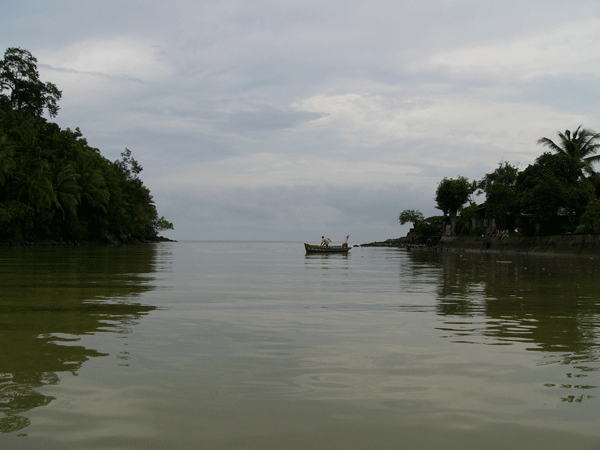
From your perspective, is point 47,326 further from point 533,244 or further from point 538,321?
point 533,244

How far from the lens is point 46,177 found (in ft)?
208

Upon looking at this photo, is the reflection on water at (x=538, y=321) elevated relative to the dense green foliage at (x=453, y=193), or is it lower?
lower

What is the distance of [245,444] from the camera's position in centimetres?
392

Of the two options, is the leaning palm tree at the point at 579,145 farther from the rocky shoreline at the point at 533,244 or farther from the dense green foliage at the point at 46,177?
the dense green foliage at the point at 46,177

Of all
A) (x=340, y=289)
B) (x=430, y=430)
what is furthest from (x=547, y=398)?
(x=340, y=289)

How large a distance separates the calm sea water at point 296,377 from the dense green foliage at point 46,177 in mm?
54049

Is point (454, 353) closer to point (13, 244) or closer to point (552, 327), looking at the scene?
point (552, 327)

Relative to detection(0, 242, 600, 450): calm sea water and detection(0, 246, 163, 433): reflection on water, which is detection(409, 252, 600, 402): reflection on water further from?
detection(0, 246, 163, 433): reflection on water

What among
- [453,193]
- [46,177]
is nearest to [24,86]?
[46,177]

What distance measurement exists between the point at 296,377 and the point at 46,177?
65.4 meters

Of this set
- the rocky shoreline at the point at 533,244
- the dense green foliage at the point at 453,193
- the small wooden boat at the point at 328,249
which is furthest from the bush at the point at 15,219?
the dense green foliage at the point at 453,193

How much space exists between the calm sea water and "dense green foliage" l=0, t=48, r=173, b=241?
54049 millimetres

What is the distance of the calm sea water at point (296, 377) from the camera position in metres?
4.13

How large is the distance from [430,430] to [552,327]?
5.78 metres
